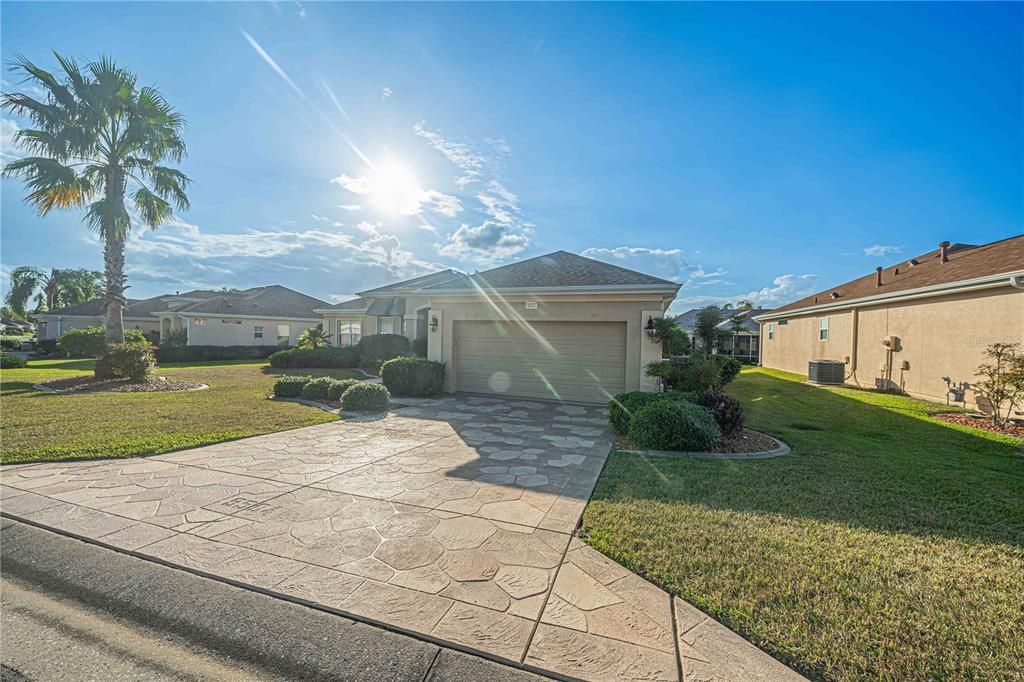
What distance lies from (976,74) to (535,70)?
34.3 feet

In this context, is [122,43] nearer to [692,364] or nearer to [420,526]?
[420,526]

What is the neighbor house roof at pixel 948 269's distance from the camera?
10.4 m

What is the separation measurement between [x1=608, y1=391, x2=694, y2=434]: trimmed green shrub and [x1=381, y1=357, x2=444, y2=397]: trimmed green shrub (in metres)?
5.41

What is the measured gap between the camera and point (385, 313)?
2031cm

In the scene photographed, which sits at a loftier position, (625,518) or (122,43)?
(122,43)

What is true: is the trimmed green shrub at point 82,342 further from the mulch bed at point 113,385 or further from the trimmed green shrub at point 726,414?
the trimmed green shrub at point 726,414

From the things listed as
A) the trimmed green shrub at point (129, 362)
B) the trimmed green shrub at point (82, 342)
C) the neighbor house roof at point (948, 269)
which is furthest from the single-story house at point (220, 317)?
the neighbor house roof at point (948, 269)

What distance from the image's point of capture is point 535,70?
959cm

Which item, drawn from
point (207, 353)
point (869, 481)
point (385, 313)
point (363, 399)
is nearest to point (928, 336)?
point (869, 481)

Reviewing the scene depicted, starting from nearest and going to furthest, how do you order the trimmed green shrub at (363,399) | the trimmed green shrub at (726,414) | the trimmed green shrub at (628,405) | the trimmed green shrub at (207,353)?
the trimmed green shrub at (726,414) < the trimmed green shrub at (628,405) < the trimmed green shrub at (363,399) < the trimmed green shrub at (207,353)

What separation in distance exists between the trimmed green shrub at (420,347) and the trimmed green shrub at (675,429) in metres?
12.1

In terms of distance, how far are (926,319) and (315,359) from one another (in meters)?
22.3

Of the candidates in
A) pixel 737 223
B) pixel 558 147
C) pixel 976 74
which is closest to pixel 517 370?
pixel 558 147

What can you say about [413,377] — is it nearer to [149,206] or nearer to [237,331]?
[149,206]
